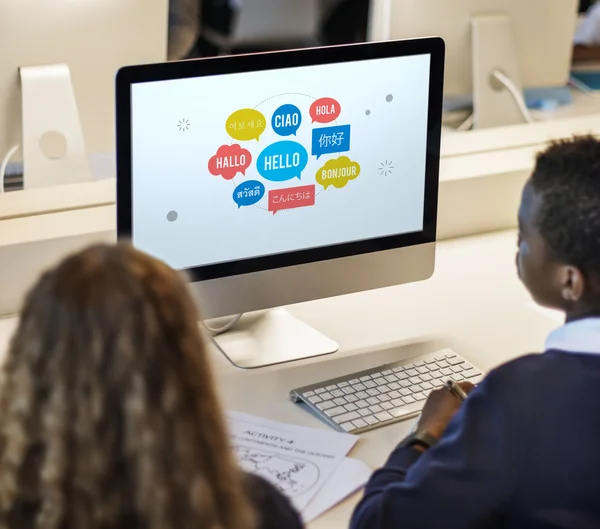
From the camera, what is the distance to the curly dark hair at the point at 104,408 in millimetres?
709

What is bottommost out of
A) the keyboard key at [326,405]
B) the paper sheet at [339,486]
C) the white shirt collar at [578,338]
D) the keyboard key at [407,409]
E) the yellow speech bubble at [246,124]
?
the paper sheet at [339,486]

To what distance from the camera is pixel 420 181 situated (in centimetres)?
150

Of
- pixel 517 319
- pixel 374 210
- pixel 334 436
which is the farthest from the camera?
pixel 517 319

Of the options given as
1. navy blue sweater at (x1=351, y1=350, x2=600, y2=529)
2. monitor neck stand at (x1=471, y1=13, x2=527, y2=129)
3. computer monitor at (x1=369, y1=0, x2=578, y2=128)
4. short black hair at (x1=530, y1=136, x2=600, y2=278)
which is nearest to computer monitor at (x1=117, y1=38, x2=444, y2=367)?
short black hair at (x1=530, y1=136, x2=600, y2=278)

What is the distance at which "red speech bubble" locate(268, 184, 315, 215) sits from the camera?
1.39 meters

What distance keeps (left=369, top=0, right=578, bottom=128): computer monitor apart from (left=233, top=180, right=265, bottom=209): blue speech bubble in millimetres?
831

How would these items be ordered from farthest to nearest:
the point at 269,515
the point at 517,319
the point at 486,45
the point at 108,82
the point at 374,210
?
the point at 486,45 < the point at 108,82 < the point at 517,319 < the point at 374,210 < the point at 269,515

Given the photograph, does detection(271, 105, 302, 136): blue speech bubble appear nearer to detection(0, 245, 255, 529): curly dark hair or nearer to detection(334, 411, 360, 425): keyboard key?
detection(334, 411, 360, 425): keyboard key

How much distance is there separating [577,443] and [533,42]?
61.1 inches

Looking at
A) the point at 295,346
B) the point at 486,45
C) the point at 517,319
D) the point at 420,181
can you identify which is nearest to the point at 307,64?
the point at 420,181

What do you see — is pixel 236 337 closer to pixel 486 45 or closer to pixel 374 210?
pixel 374 210

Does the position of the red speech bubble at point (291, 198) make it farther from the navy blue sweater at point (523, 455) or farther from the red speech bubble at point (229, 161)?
the navy blue sweater at point (523, 455)

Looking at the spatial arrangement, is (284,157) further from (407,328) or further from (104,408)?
(104,408)

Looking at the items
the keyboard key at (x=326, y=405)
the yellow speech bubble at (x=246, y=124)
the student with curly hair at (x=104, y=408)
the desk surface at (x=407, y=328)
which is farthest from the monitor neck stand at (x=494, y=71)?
the student with curly hair at (x=104, y=408)
